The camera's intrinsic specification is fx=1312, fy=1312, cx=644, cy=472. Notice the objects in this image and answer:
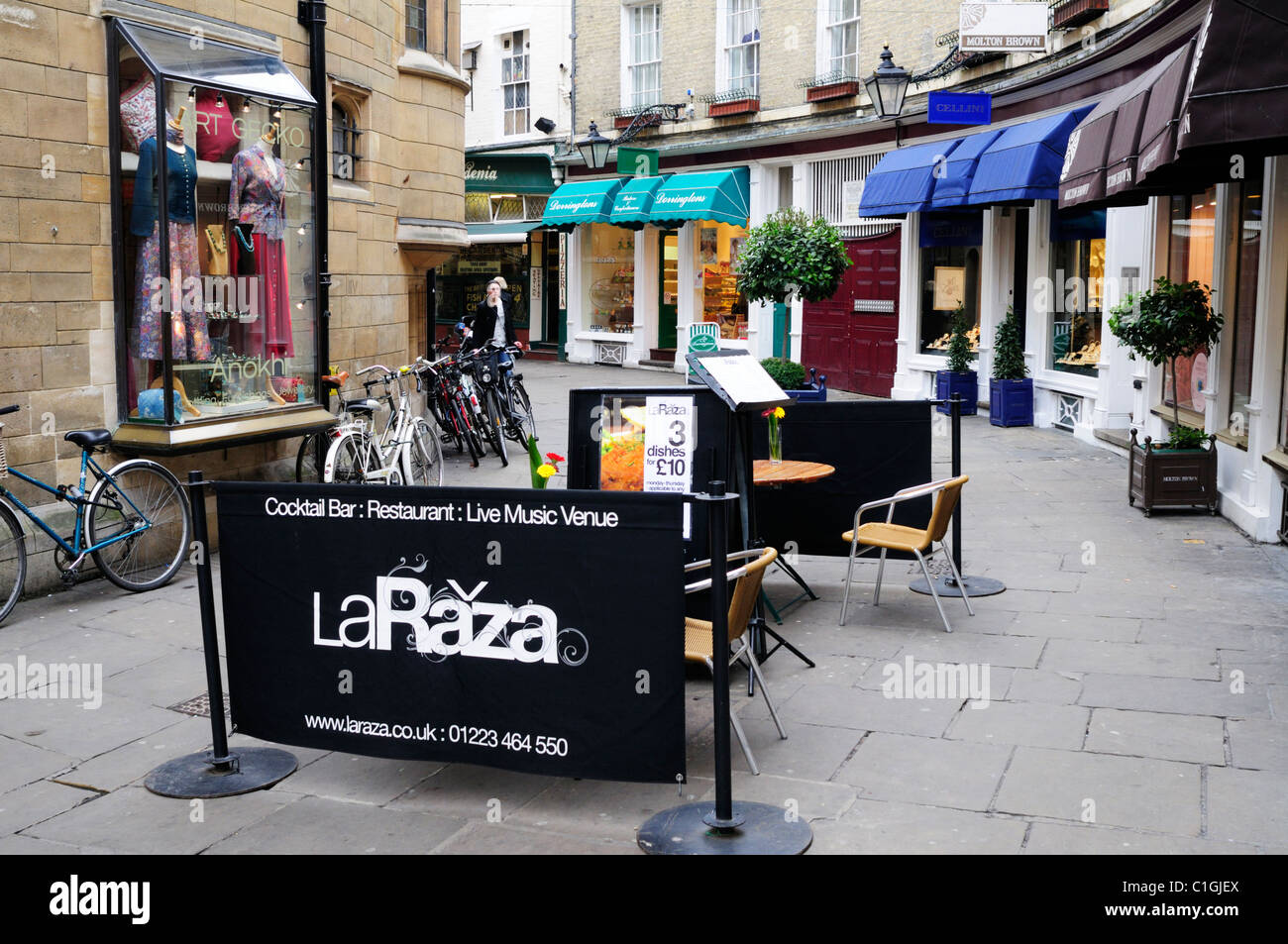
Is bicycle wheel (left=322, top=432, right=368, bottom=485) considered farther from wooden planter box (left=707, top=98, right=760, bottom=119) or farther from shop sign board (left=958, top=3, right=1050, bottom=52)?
wooden planter box (left=707, top=98, right=760, bottom=119)

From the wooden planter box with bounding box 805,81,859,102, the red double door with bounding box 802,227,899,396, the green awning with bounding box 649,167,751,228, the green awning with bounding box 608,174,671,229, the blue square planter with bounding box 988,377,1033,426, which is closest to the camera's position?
the blue square planter with bounding box 988,377,1033,426

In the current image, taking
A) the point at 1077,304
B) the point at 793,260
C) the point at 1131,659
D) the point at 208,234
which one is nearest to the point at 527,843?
the point at 1131,659

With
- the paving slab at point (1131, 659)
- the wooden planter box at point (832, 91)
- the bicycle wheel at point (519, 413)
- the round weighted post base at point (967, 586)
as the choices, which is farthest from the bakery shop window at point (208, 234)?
the wooden planter box at point (832, 91)

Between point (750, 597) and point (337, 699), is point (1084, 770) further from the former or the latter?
point (337, 699)

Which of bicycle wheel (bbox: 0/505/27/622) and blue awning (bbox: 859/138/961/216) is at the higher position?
blue awning (bbox: 859/138/961/216)

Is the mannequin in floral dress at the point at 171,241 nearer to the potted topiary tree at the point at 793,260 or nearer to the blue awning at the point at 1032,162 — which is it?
the potted topiary tree at the point at 793,260

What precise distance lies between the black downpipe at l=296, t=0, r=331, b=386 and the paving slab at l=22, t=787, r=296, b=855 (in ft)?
20.0

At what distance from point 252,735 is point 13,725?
59.5 inches

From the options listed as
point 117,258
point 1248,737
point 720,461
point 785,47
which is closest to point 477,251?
point 785,47

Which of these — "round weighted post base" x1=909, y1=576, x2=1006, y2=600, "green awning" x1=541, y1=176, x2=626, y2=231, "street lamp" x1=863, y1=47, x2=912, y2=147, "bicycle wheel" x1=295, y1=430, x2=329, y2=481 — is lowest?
"round weighted post base" x1=909, y1=576, x2=1006, y2=600

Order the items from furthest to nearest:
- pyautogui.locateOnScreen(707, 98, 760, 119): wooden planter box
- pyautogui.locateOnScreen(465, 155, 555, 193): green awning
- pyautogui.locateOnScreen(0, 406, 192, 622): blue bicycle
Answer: pyautogui.locateOnScreen(465, 155, 555, 193): green awning
pyautogui.locateOnScreen(707, 98, 760, 119): wooden planter box
pyautogui.locateOnScreen(0, 406, 192, 622): blue bicycle

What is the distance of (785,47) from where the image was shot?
2261 centimetres

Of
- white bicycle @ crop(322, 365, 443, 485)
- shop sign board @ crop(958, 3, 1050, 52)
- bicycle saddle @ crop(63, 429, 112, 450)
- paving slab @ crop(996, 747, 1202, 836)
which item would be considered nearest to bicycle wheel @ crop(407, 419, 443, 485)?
white bicycle @ crop(322, 365, 443, 485)

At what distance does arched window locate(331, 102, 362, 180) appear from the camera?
39.0ft
